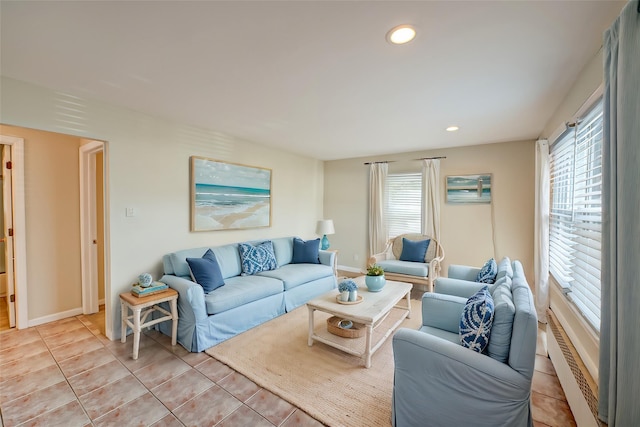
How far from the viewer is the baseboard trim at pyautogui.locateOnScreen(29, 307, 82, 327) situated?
3137 mm

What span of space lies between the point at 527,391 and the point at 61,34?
3395 millimetres

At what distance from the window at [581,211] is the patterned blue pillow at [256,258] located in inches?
128

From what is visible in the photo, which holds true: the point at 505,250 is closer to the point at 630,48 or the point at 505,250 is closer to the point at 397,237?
the point at 397,237

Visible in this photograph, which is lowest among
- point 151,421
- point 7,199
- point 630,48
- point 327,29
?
point 151,421

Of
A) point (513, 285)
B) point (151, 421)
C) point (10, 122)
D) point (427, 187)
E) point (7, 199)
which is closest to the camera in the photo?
point (151, 421)

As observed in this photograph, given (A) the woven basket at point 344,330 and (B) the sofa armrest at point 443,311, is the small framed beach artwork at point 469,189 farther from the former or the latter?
(A) the woven basket at point 344,330

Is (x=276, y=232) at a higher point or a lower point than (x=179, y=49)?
lower

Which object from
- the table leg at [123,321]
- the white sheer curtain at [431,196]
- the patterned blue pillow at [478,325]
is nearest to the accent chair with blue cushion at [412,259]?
the white sheer curtain at [431,196]

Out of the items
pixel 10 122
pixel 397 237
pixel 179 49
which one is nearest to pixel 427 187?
pixel 397 237

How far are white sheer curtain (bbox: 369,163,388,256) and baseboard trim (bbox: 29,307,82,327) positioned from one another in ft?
15.2

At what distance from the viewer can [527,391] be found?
55.9 inches

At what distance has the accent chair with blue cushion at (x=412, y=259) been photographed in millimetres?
4137

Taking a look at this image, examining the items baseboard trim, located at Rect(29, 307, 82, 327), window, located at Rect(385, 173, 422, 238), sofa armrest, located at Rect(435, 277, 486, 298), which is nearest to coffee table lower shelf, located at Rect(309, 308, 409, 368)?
sofa armrest, located at Rect(435, 277, 486, 298)

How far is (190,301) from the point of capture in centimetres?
259
